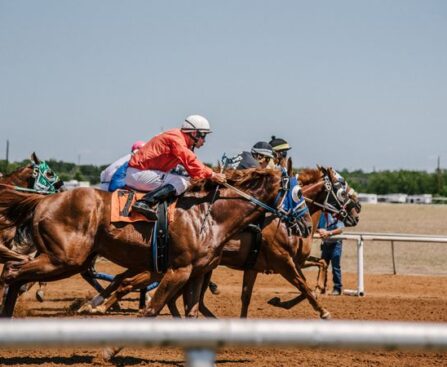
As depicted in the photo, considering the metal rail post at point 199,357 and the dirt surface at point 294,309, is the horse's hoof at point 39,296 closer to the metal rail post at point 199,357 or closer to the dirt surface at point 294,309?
the dirt surface at point 294,309

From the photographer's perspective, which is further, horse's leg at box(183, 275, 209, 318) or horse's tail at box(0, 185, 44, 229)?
horse's tail at box(0, 185, 44, 229)

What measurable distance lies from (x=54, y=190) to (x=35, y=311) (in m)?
1.84

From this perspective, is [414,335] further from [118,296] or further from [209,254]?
[118,296]

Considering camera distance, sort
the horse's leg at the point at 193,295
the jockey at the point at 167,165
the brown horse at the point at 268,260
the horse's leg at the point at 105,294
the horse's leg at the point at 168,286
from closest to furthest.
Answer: the horse's leg at the point at 168,286
the jockey at the point at 167,165
the horse's leg at the point at 193,295
the brown horse at the point at 268,260
the horse's leg at the point at 105,294

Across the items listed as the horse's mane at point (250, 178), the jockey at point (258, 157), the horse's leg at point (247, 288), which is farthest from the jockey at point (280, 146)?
the horse's mane at point (250, 178)

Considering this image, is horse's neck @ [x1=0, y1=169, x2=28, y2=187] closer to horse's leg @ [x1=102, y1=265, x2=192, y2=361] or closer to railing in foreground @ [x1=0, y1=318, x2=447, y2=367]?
horse's leg @ [x1=102, y1=265, x2=192, y2=361]

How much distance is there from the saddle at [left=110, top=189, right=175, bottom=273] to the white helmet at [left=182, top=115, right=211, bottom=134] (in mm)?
810

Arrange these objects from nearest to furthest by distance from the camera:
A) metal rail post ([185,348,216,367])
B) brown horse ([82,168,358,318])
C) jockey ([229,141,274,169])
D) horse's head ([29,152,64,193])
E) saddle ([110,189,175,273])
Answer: metal rail post ([185,348,216,367]), saddle ([110,189,175,273]), brown horse ([82,168,358,318]), jockey ([229,141,274,169]), horse's head ([29,152,64,193])

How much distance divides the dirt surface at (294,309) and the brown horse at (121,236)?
2.46 feet

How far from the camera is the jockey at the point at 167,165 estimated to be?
24.6ft

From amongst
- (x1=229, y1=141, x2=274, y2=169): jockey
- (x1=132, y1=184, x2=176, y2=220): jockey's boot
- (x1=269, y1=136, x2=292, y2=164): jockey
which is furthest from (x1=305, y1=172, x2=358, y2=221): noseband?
(x1=132, y1=184, x2=176, y2=220): jockey's boot

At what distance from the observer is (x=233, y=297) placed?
44.1 feet

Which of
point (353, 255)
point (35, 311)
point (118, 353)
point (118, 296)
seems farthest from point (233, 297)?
point (353, 255)

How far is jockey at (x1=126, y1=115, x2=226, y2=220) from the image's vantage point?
750 cm
